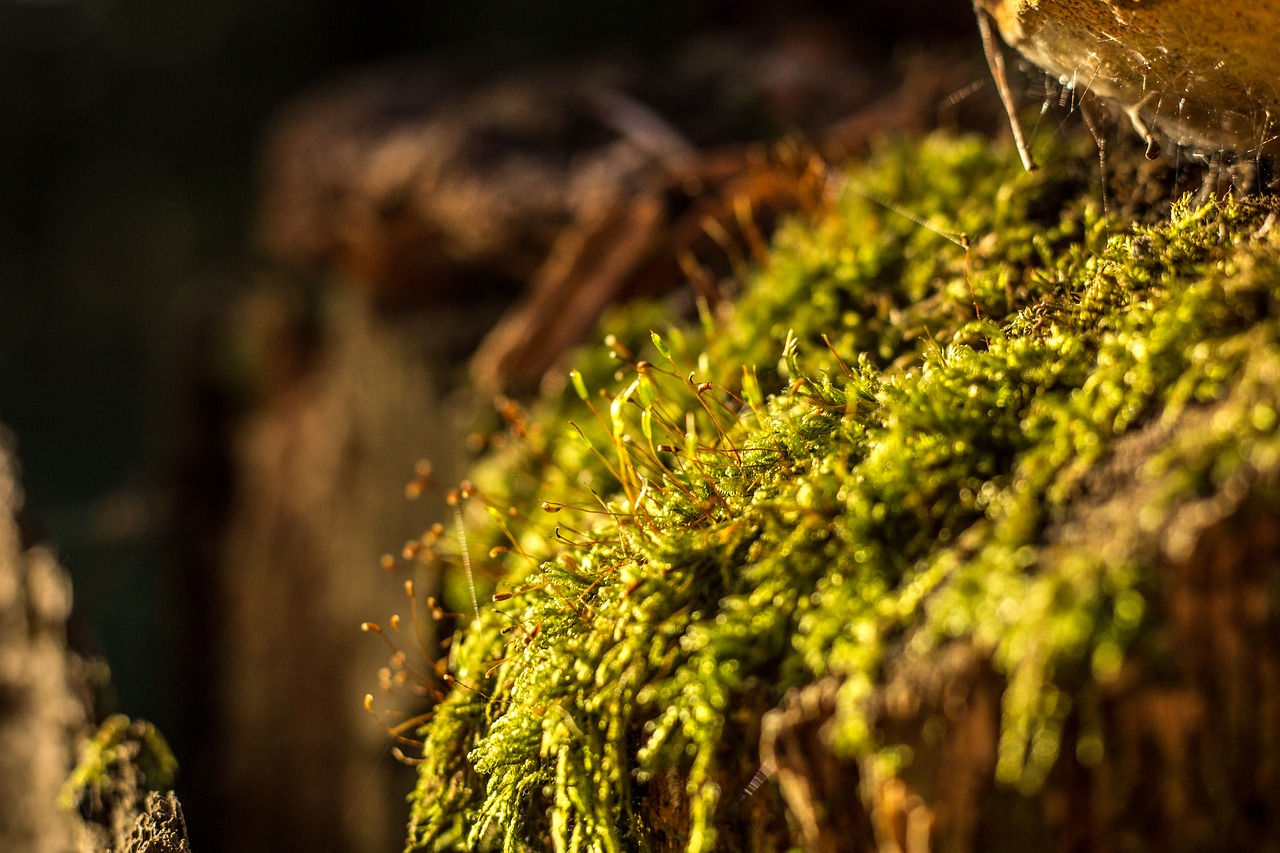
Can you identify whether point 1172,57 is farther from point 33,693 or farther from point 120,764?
point 33,693

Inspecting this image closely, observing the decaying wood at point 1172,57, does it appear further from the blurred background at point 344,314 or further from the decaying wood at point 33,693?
the decaying wood at point 33,693

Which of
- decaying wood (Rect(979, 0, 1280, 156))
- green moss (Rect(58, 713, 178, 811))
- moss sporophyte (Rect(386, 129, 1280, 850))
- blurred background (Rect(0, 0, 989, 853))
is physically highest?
blurred background (Rect(0, 0, 989, 853))

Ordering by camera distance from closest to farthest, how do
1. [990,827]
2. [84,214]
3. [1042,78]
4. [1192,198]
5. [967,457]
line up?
[990,827]
[967,457]
[1192,198]
[1042,78]
[84,214]

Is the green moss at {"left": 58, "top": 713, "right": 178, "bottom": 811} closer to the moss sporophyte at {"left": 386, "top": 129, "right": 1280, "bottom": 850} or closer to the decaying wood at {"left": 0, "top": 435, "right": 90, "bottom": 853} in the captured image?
the decaying wood at {"left": 0, "top": 435, "right": 90, "bottom": 853}

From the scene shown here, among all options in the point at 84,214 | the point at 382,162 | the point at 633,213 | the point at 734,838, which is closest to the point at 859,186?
the point at 633,213

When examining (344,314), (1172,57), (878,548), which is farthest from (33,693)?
(1172,57)

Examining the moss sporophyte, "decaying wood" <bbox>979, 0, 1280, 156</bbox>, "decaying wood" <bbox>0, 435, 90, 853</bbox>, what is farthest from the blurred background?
"decaying wood" <bbox>979, 0, 1280, 156</bbox>

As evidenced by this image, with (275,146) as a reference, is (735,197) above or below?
below

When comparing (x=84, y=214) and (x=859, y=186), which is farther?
(x=84, y=214)

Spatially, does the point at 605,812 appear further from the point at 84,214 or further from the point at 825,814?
the point at 84,214
